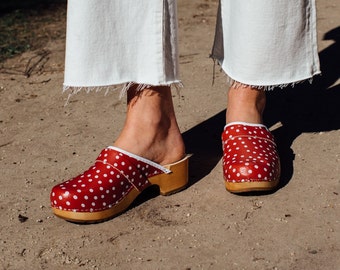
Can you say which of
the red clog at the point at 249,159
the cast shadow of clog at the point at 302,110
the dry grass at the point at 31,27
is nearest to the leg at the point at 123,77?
the red clog at the point at 249,159

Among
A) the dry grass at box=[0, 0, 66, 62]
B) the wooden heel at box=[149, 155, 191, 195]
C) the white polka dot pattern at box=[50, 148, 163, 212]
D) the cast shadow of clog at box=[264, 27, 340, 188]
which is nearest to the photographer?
the white polka dot pattern at box=[50, 148, 163, 212]

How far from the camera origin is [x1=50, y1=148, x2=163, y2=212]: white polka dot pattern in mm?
1978

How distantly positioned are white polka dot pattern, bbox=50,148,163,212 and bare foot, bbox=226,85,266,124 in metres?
0.29

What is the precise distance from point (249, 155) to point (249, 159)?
24 millimetres

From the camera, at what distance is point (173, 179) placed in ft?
6.92

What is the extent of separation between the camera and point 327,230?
1.91 m

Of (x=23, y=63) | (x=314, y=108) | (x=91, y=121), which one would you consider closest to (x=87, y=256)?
(x=91, y=121)

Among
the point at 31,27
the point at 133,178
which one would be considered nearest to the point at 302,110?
the point at 133,178

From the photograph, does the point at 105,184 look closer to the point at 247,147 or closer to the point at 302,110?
the point at 247,147

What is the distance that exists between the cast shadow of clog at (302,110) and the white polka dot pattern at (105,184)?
15.6 inches

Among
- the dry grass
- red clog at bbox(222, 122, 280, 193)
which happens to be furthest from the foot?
the dry grass

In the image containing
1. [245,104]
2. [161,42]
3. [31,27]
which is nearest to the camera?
[161,42]

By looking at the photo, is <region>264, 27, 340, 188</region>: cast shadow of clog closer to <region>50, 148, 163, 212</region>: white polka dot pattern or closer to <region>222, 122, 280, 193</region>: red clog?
<region>222, 122, 280, 193</region>: red clog

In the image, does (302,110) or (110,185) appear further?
(302,110)
